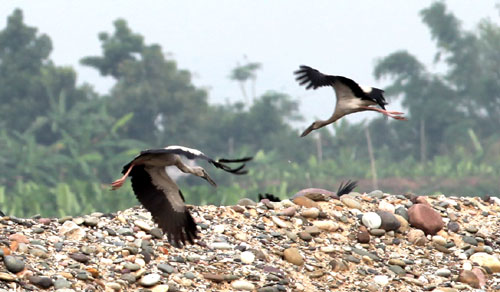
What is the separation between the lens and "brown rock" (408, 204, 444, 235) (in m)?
6.28

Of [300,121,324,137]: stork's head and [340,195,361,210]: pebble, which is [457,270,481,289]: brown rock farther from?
[300,121,324,137]: stork's head

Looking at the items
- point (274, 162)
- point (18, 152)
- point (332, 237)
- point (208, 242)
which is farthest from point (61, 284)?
point (274, 162)

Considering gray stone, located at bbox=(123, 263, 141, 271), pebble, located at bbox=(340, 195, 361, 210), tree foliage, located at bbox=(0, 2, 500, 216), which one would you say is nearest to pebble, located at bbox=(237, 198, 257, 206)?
pebble, located at bbox=(340, 195, 361, 210)

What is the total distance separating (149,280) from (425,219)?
2.59m

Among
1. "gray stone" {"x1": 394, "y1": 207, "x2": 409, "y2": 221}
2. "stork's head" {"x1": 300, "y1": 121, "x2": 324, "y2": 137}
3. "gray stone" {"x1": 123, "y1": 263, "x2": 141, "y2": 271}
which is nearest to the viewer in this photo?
"gray stone" {"x1": 123, "y1": 263, "x2": 141, "y2": 271}

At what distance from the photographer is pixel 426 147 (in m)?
33.2

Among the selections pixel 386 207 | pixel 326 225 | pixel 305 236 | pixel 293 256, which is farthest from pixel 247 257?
pixel 386 207

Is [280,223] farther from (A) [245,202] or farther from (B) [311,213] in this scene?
(A) [245,202]

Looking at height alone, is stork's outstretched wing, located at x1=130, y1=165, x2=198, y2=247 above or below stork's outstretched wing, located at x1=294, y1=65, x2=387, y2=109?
below

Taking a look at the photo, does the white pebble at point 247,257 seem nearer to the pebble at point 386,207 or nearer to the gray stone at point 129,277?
the gray stone at point 129,277

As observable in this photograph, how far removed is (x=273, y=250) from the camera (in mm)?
5453

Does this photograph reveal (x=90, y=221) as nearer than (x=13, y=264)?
No

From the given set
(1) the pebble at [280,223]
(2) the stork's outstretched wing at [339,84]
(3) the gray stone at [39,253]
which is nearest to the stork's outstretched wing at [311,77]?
(2) the stork's outstretched wing at [339,84]

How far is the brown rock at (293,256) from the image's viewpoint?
535 cm
